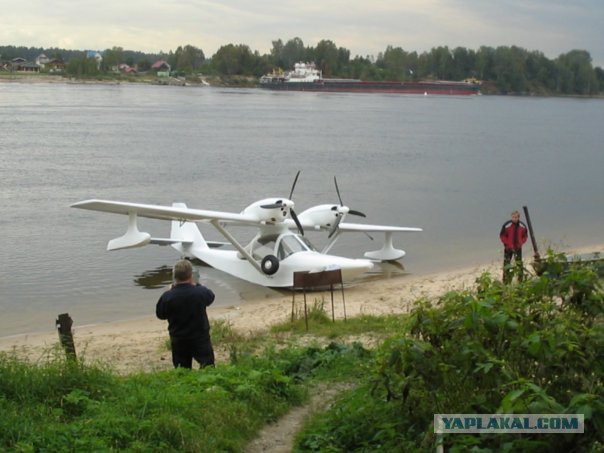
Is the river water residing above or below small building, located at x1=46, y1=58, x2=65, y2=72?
below

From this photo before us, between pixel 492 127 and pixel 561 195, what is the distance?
49.1 m

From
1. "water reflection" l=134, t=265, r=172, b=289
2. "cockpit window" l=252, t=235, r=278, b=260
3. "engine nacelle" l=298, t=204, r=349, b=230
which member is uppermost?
"engine nacelle" l=298, t=204, r=349, b=230

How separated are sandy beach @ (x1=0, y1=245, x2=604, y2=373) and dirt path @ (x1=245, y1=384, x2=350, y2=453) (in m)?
2.47

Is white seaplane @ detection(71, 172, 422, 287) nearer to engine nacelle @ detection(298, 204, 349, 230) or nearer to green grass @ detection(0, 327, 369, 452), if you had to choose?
engine nacelle @ detection(298, 204, 349, 230)

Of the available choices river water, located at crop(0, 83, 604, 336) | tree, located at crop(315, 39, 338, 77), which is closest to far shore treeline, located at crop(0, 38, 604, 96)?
tree, located at crop(315, 39, 338, 77)

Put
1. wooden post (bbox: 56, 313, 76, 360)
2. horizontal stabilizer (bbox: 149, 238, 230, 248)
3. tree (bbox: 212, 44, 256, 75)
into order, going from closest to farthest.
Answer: wooden post (bbox: 56, 313, 76, 360), horizontal stabilizer (bbox: 149, 238, 230, 248), tree (bbox: 212, 44, 256, 75)

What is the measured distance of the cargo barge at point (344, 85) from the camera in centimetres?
16350

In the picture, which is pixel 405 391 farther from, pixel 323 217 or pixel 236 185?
pixel 236 185

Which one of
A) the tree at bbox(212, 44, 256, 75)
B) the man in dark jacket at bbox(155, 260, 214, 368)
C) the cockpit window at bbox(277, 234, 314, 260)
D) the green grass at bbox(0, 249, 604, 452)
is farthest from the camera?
the tree at bbox(212, 44, 256, 75)

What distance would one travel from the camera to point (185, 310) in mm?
7043

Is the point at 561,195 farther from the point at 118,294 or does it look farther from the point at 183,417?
the point at 183,417

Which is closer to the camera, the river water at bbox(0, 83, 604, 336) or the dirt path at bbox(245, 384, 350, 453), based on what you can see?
the dirt path at bbox(245, 384, 350, 453)

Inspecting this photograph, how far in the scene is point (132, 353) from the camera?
1060 cm

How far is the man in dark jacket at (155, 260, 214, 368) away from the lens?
7039 millimetres
